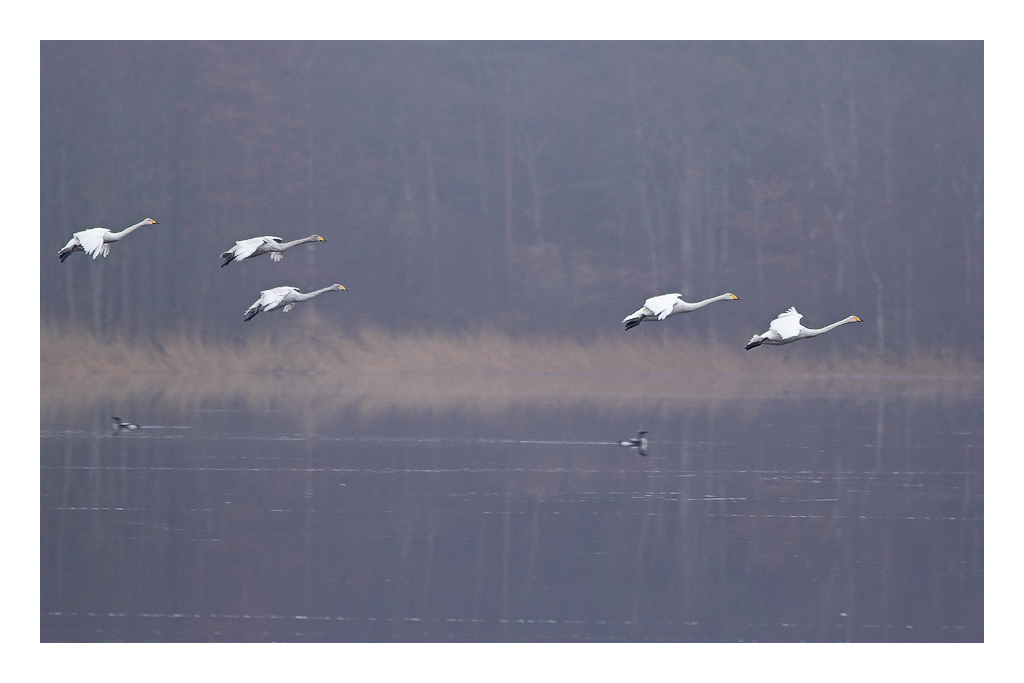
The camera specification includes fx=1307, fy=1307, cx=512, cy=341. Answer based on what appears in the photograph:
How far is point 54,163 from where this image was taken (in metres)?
34.7

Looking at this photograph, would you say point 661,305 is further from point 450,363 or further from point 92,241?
point 450,363

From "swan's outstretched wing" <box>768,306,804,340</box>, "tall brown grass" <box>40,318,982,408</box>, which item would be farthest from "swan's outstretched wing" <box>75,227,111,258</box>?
"tall brown grass" <box>40,318,982,408</box>

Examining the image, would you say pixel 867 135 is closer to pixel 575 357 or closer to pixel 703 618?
pixel 575 357

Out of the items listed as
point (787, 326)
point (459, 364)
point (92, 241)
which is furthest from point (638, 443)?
point (459, 364)

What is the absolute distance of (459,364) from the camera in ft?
111

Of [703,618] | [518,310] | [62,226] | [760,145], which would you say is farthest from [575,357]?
[703,618]

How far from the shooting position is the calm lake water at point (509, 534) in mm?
7945

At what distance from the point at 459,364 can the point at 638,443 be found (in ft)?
60.9

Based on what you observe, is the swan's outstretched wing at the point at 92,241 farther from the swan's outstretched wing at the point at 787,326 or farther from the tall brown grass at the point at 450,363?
the tall brown grass at the point at 450,363

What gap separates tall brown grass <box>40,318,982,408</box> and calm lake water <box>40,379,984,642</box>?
12.9m

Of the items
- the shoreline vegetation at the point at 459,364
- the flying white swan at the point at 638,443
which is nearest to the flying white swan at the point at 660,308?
the flying white swan at the point at 638,443

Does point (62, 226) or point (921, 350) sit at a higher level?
point (62, 226)

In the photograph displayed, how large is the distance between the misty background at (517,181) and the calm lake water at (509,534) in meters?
17.2

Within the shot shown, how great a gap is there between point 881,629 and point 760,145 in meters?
28.3
